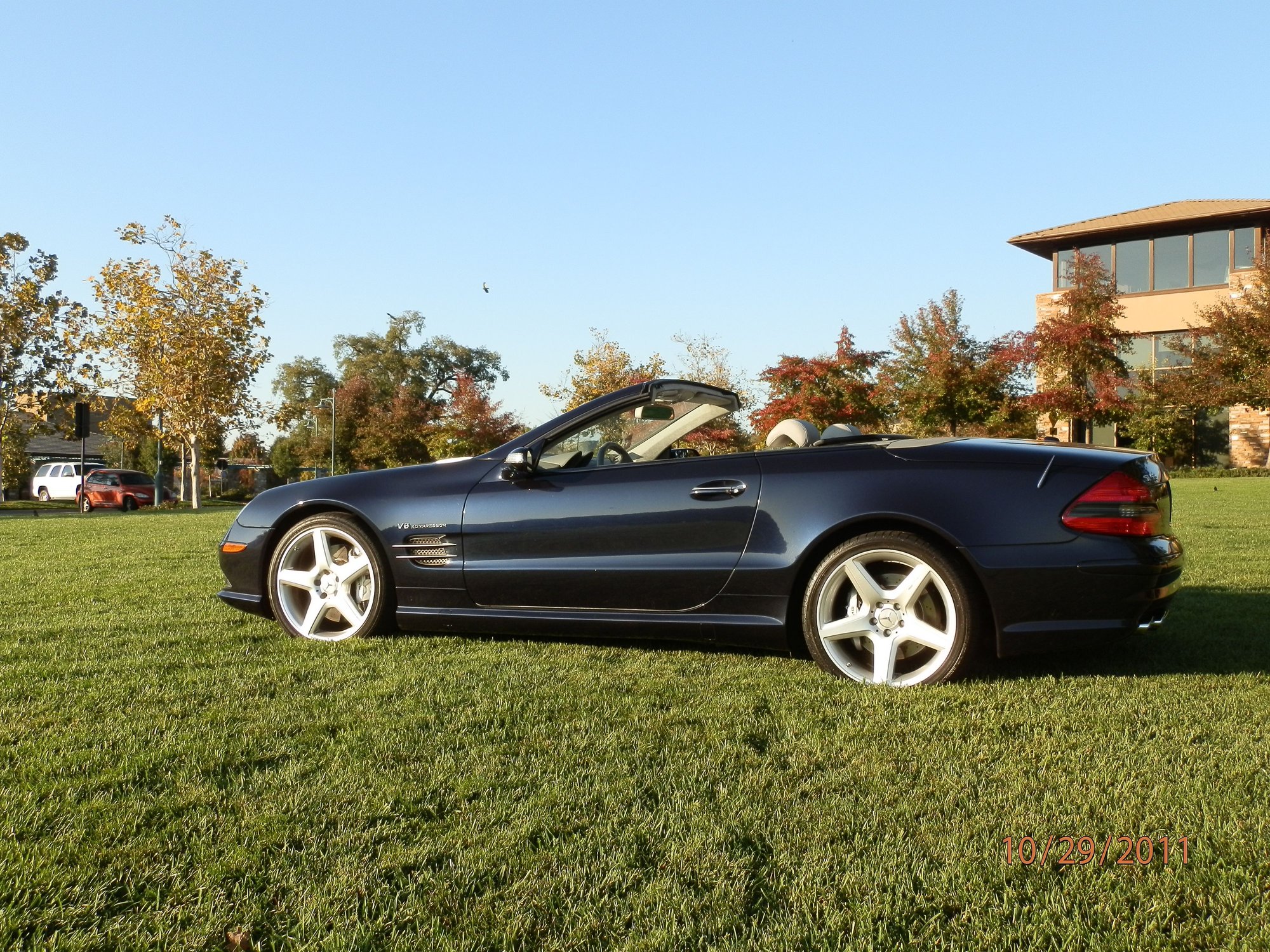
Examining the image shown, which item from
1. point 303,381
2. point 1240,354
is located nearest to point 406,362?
point 303,381

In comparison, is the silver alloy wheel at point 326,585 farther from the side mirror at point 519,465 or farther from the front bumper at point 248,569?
the side mirror at point 519,465

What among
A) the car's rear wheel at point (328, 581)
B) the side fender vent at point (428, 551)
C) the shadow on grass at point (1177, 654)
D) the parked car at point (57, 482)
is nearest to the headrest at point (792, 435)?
the shadow on grass at point (1177, 654)

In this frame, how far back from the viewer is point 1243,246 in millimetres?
36344

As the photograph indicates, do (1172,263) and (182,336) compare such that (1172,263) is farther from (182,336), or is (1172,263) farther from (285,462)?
(285,462)

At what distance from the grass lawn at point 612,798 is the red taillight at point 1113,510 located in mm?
587

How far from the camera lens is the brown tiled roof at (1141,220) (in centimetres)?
3603

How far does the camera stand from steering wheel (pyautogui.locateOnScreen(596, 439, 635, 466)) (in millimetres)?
4883

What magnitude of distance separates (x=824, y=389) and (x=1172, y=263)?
18431 mm

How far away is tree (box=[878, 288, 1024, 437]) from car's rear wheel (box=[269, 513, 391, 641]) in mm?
24050

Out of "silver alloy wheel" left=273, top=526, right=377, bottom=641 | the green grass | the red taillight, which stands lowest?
the green grass

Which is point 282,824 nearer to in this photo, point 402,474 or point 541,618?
point 541,618

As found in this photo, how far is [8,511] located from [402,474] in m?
29.8

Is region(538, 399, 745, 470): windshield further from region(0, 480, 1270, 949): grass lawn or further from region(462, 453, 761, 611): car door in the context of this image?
region(0, 480, 1270, 949): grass lawn

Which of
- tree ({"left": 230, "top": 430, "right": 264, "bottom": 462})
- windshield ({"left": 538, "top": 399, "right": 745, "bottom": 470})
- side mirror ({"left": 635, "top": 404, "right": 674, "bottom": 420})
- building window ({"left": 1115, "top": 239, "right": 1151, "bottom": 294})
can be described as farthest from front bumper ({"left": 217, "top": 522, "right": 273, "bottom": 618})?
tree ({"left": 230, "top": 430, "right": 264, "bottom": 462})
